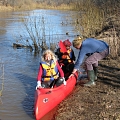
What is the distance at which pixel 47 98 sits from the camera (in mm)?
5254

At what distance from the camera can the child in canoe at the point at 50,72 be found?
6.08 meters

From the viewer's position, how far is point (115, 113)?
474 centimetres

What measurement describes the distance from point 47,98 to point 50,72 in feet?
3.50

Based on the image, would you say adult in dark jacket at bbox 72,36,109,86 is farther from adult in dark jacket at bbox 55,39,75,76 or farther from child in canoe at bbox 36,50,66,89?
adult in dark jacket at bbox 55,39,75,76

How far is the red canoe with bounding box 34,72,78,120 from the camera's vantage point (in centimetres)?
507

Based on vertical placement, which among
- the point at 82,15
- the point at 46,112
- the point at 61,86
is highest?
the point at 82,15

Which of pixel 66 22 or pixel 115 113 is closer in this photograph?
pixel 115 113

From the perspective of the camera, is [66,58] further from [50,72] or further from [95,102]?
[95,102]

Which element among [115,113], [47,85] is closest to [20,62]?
[47,85]

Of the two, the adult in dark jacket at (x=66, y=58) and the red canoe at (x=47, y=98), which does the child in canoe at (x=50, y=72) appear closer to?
the red canoe at (x=47, y=98)

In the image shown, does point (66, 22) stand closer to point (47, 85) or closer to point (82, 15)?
point (82, 15)

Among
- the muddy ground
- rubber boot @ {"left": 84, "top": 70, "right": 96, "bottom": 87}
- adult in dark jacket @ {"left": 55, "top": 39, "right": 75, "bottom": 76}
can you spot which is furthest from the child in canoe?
adult in dark jacket @ {"left": 55, "top": 39, "right": 75, "bottom": 76}

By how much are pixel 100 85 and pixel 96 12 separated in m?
8.81

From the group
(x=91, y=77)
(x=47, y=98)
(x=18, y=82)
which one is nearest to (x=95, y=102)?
(x=47, y=98)
